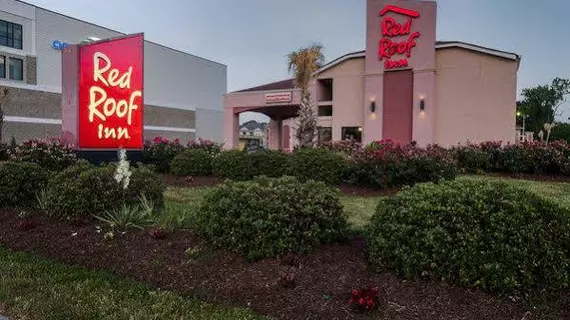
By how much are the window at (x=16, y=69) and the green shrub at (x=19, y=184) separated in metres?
32.0

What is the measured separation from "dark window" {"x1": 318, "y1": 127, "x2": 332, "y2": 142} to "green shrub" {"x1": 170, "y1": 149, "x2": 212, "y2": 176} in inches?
610

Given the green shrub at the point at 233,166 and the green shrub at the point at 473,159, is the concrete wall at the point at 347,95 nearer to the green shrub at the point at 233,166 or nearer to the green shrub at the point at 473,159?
the green shrub at the point at 473,159

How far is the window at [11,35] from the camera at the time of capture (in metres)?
34.0

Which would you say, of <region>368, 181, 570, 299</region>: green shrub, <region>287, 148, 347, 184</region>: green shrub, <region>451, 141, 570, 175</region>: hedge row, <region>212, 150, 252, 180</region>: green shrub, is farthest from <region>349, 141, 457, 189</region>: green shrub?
<region>368, 181, 570, 299</region>: green shrub

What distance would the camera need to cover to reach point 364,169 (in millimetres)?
11516

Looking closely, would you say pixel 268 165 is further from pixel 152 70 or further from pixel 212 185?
pixel 152 70

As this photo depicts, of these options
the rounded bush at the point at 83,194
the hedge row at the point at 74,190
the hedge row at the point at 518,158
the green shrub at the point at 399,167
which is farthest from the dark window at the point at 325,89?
the rounded bush at the point at 83,194

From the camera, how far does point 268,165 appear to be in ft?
42.4

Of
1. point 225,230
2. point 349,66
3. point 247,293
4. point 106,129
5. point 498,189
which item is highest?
point 349,66

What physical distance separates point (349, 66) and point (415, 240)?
24556mm

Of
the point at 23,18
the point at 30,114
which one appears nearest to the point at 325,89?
the point at 30,114

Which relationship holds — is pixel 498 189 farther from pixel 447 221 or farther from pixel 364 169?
pixel 364 169

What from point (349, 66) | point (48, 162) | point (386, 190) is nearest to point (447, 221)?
point (386, 190)

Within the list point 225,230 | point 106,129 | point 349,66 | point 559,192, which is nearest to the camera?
point 225,230
